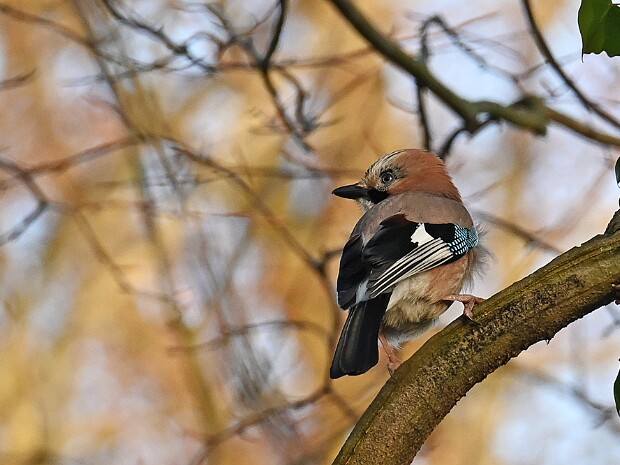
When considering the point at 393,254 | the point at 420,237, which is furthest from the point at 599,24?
the point at 420,237

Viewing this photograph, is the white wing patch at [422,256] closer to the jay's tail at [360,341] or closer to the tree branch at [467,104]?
the jay's tail at [360,341]

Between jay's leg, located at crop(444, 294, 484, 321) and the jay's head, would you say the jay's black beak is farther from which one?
jay's leg, located at crop(444, 294, 484, 321)

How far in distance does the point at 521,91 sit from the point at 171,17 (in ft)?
9.56

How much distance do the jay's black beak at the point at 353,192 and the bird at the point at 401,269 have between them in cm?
2

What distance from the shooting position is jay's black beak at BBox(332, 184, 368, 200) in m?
4.67

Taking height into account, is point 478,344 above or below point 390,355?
below

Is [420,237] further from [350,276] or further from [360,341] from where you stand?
[360,341]

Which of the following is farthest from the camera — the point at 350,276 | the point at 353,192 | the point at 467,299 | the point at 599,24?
the point at 353,192

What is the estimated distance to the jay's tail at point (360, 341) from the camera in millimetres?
3137

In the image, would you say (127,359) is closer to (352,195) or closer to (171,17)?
(171,17)

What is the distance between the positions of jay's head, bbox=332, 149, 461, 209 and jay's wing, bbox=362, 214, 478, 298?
550 mm

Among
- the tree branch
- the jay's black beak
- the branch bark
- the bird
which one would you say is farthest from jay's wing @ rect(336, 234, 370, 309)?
the tree branch

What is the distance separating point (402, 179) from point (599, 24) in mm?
2302

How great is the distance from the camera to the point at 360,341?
329 cm
